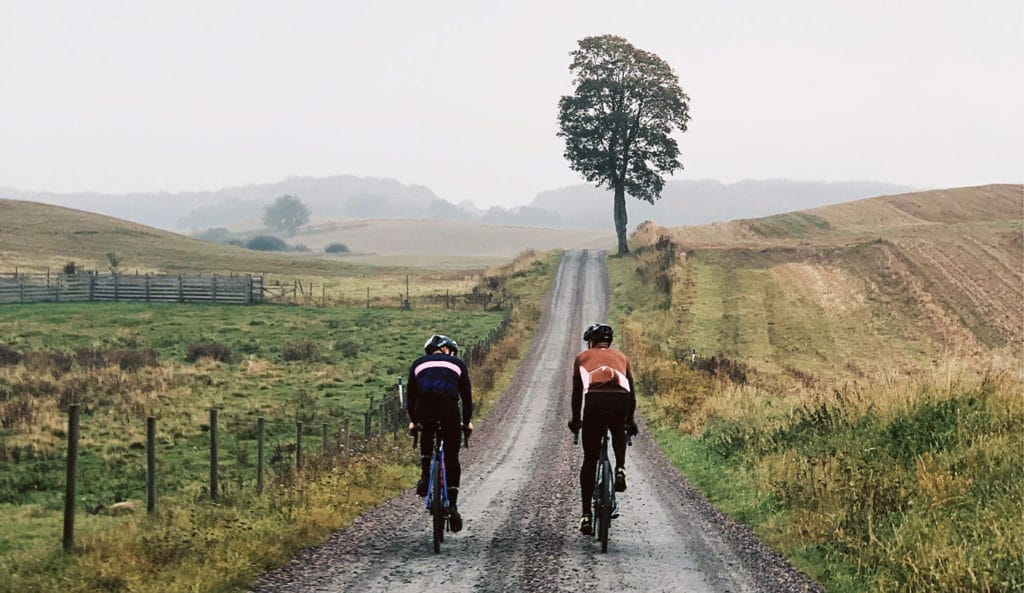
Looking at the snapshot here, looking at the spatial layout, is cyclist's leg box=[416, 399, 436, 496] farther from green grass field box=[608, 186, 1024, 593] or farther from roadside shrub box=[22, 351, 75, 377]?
roadside shrub box=[22, 351, 75, 377]

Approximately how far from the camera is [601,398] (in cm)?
A: 1050

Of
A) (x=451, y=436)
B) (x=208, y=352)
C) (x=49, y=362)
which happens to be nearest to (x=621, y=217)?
(x=208, y=352)

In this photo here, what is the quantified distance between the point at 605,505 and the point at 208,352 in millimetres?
32055

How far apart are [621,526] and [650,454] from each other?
8.52m

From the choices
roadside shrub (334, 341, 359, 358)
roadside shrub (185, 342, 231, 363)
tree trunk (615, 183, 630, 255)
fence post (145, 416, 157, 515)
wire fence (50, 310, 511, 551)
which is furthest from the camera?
tree trunk (615, 183, 630, 255)

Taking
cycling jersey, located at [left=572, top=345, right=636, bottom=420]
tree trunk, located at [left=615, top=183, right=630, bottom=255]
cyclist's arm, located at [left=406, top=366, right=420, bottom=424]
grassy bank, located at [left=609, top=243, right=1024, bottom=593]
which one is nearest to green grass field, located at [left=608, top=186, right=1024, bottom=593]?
grassy bank, located at [left=609, top=243, right=1024, bottom=593]

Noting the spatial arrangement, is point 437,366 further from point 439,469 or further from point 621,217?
point 621,217

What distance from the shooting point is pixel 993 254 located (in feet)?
211

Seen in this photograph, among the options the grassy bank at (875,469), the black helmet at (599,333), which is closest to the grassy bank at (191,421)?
the black helmet at (599,333)

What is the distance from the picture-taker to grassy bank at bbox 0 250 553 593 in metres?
10.0

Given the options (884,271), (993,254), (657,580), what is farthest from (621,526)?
(993,254)

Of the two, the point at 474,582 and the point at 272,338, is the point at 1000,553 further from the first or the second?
the point at 272,338

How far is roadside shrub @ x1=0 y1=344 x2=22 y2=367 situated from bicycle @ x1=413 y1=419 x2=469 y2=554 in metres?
30.3

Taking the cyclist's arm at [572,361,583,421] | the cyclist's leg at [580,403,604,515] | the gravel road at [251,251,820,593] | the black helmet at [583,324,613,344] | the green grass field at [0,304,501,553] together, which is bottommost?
the green grass field at [0,304,501,553]
